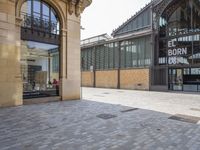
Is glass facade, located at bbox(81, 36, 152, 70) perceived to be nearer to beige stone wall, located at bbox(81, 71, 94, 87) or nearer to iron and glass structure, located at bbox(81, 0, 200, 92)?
iron and glass structure, located at bbox(81, 0, 200, 92)

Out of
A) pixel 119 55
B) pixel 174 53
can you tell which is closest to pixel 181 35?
pixel 174 53

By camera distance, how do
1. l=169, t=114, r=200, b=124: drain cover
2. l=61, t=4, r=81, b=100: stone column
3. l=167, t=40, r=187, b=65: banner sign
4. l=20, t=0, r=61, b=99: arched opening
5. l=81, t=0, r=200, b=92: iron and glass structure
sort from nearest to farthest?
l=169, t=114, r=200, b=124: drain cover → l=20, t=0, r=61, b=99: arched opening → l=61, t=4, r=81, b=100: stone column → l=81, t=0, r=200, b=92: iron and glass structure → l=167, t=40, r=187, b=65: banner sign

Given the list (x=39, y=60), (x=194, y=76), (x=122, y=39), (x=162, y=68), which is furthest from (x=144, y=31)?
(x=39, y=60)

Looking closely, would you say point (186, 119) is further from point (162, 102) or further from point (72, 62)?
point (72, 62)

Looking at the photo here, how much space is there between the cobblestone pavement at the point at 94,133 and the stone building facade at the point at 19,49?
2714 millimetres

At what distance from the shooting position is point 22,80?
36.3 feet

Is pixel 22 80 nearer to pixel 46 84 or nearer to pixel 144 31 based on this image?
pixel 46 84

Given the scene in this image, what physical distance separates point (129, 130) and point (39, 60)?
8470 millimetres

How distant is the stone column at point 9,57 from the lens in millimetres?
10062

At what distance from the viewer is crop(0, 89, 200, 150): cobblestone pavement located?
4.82 metres

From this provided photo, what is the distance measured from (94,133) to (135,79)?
2017 centimetres

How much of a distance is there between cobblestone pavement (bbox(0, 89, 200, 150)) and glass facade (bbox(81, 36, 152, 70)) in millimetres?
17896

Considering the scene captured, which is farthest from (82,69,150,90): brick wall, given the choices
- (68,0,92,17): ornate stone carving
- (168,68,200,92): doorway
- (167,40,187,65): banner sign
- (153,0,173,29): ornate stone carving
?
(68,0,92,17): ornate stone carving

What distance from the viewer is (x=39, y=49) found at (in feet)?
41.3
